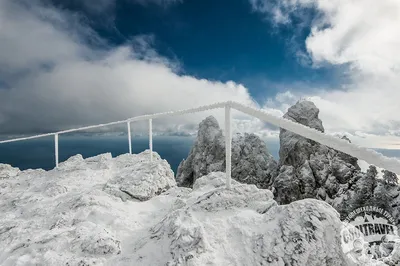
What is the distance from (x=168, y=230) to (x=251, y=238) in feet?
3.20

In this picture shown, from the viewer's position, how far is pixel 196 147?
2549 inches

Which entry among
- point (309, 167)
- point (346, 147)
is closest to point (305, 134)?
point (346, 147)

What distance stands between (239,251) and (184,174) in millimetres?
63255

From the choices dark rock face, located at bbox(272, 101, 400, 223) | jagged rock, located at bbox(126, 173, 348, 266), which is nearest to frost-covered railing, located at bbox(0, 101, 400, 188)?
jagged rock, located at bbox(126, 173, 348, 266)

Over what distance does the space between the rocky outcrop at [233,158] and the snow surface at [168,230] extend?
49601mm

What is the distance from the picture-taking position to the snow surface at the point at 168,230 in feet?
8.42

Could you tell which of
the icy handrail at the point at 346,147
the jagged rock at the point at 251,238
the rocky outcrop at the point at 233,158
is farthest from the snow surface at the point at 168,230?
the rocky outcrop at the point at 233,158

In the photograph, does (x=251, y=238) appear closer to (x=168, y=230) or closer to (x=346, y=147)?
(x=168, y=230)

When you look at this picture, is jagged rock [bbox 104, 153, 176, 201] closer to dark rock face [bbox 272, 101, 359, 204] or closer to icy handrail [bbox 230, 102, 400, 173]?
icy handrail [bbox 230, 102, 400, 173]

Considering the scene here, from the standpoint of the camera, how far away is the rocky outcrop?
2210 inches

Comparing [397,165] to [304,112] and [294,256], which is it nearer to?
[294,256]

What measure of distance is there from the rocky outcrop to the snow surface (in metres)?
49.6

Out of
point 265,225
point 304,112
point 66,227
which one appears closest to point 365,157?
point 265,225

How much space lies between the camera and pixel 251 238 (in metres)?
2.75
